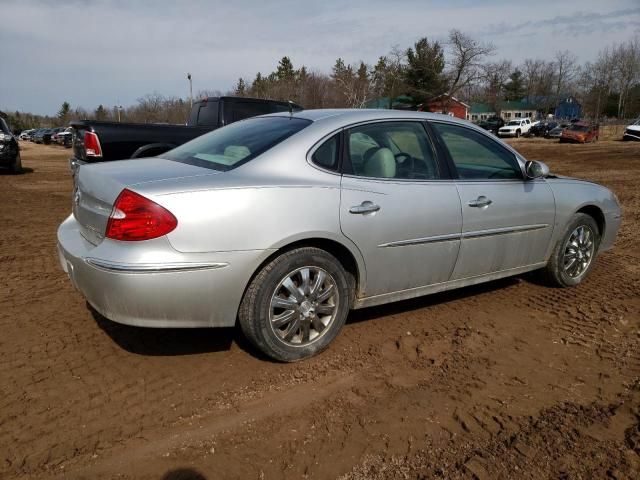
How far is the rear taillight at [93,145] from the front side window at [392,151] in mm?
4778

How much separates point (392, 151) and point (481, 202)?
2.60 ft

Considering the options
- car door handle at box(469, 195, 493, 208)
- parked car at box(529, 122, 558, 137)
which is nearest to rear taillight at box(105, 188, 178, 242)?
car door handle at box(469, 195, 493, 208)

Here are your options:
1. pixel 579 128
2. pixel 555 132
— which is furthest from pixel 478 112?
pixel 579 128

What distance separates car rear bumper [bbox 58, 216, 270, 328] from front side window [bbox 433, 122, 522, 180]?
1.82 m

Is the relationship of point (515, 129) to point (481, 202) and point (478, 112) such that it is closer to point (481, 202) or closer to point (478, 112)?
point (478, 112)

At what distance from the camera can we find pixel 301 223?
3088 millimetres

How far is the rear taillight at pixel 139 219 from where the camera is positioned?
2.77 meters

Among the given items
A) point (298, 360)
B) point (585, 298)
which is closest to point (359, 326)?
point (298, 360)

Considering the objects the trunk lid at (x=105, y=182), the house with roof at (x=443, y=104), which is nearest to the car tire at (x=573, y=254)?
the trunk lid at (x=105, y=182)

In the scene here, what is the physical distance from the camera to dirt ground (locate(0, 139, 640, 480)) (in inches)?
94.6

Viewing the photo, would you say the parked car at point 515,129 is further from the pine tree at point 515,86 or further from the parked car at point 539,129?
the pine tree at point 515,86

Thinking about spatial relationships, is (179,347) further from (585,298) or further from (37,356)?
(585,298)

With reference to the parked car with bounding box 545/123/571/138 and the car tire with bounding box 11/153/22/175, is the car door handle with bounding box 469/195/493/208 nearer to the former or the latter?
the car tire with bounding box 11/153/22/175

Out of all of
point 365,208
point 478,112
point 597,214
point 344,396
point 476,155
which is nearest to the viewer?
point 344,396
